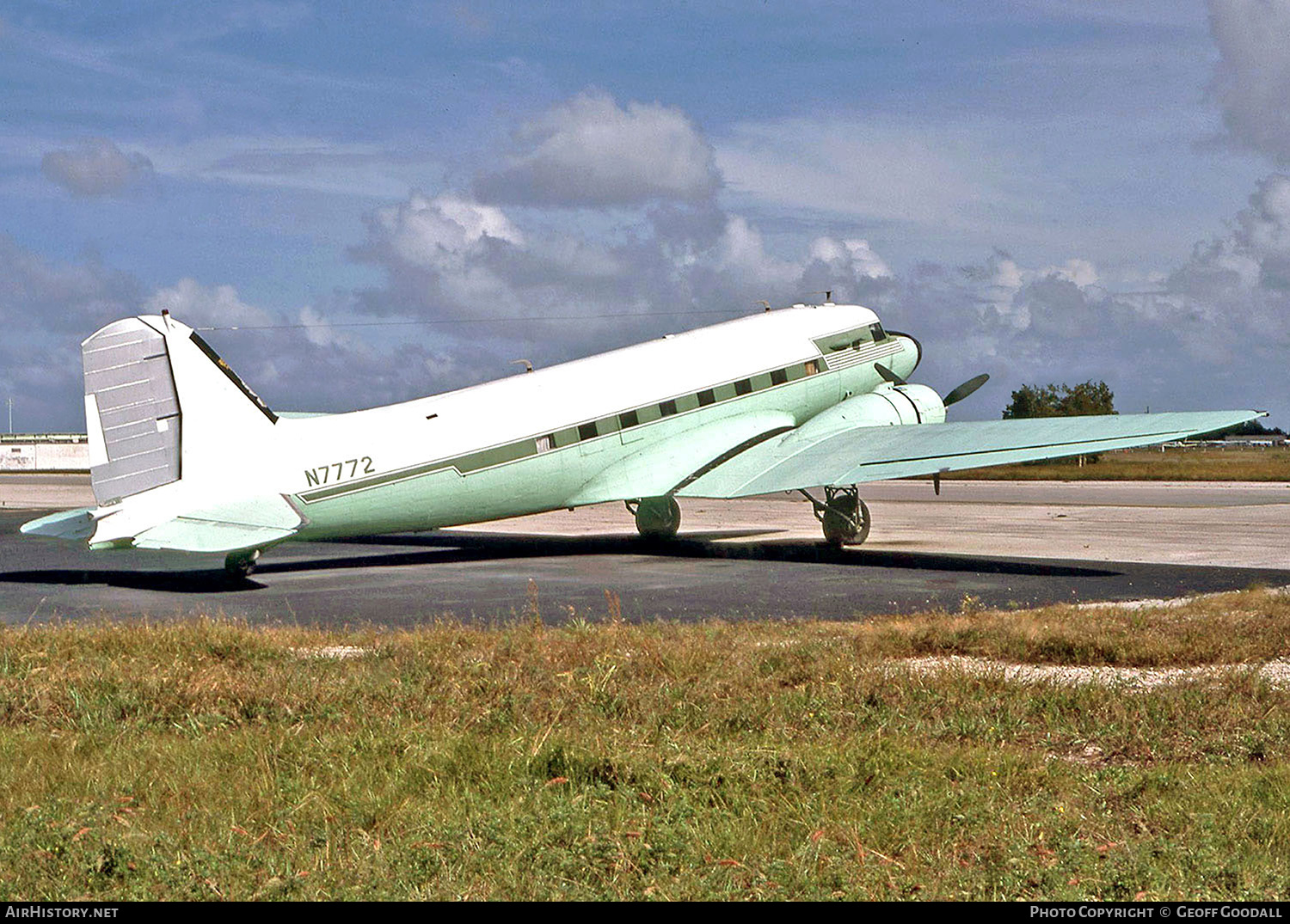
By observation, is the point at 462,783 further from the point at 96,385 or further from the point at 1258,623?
the point at 96,385

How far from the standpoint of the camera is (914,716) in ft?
32.9

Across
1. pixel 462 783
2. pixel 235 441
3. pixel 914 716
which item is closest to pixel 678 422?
pixel 235 441

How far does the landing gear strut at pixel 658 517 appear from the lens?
29344 millimetres

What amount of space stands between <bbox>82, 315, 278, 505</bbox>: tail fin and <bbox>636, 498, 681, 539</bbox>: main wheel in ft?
34.0

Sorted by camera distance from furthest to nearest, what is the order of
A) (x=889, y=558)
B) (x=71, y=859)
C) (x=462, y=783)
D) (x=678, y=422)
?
(x=678, y=422) < (x=889, y=558) < (x=462, y=783) < (x=71, y=859)

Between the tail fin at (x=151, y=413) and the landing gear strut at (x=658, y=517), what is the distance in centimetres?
1035

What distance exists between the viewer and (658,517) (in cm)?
2948

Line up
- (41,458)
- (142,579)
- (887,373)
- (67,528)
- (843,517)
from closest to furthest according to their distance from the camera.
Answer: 1. (67,528)
2. (142,579)
3. (843,517)
4. (887,373)
5. (41,458)

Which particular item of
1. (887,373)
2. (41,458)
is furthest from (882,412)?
(41,458)

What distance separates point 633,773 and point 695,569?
16230 millimetres

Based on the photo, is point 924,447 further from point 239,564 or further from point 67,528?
point 67,528

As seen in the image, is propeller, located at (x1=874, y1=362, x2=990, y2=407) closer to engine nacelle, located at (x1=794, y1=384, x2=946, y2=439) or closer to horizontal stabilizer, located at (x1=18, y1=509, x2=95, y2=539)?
engine nacelle, located at (x1=794, y1=384, x2=946, y2=439)

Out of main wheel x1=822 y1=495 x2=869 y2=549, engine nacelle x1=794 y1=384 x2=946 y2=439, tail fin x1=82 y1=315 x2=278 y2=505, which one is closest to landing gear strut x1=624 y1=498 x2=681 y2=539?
engine nacelle x1=794 y1=384 x2=946 y2=439
